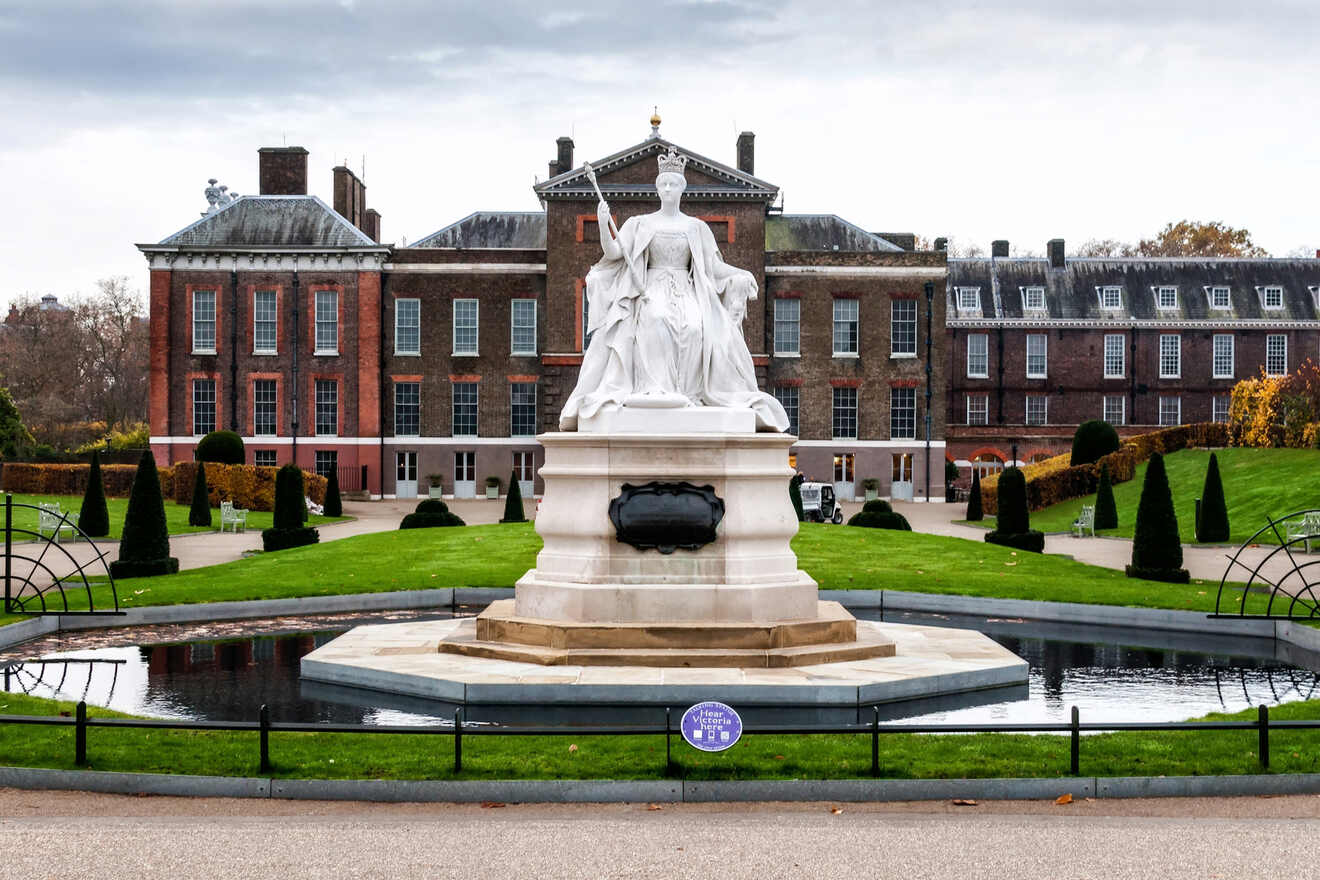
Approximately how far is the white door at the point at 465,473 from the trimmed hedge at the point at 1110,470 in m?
20.3

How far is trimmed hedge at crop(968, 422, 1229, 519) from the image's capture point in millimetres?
42750

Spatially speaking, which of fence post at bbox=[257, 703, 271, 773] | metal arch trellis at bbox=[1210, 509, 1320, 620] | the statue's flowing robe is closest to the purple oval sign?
fence post at bbox=[257, 703, 271, 773]

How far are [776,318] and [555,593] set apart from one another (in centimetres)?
4202

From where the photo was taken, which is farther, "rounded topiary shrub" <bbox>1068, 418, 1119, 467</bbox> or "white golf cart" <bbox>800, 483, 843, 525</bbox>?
"rounded topiary shrub" <bbox>1068, 418, 1119, 467</bbox>

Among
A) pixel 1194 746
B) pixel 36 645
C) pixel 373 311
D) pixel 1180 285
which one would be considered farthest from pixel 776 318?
pixel 1194 746

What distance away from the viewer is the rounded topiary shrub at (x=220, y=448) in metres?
45.4

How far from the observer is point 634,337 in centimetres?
1295

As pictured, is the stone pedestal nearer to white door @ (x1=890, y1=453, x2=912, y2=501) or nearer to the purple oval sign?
the purple oval sign

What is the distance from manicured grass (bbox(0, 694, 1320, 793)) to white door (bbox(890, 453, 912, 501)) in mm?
43751

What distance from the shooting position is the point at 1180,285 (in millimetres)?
64938

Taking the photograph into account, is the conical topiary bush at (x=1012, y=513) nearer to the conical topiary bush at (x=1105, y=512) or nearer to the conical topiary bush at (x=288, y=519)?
the conical topiary bush at (x=1105, y=512)

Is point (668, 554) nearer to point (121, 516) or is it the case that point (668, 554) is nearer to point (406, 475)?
point (121, 516)

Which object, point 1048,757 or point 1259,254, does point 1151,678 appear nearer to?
point 1048,757

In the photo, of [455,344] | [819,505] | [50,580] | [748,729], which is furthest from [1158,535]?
[455,344]
